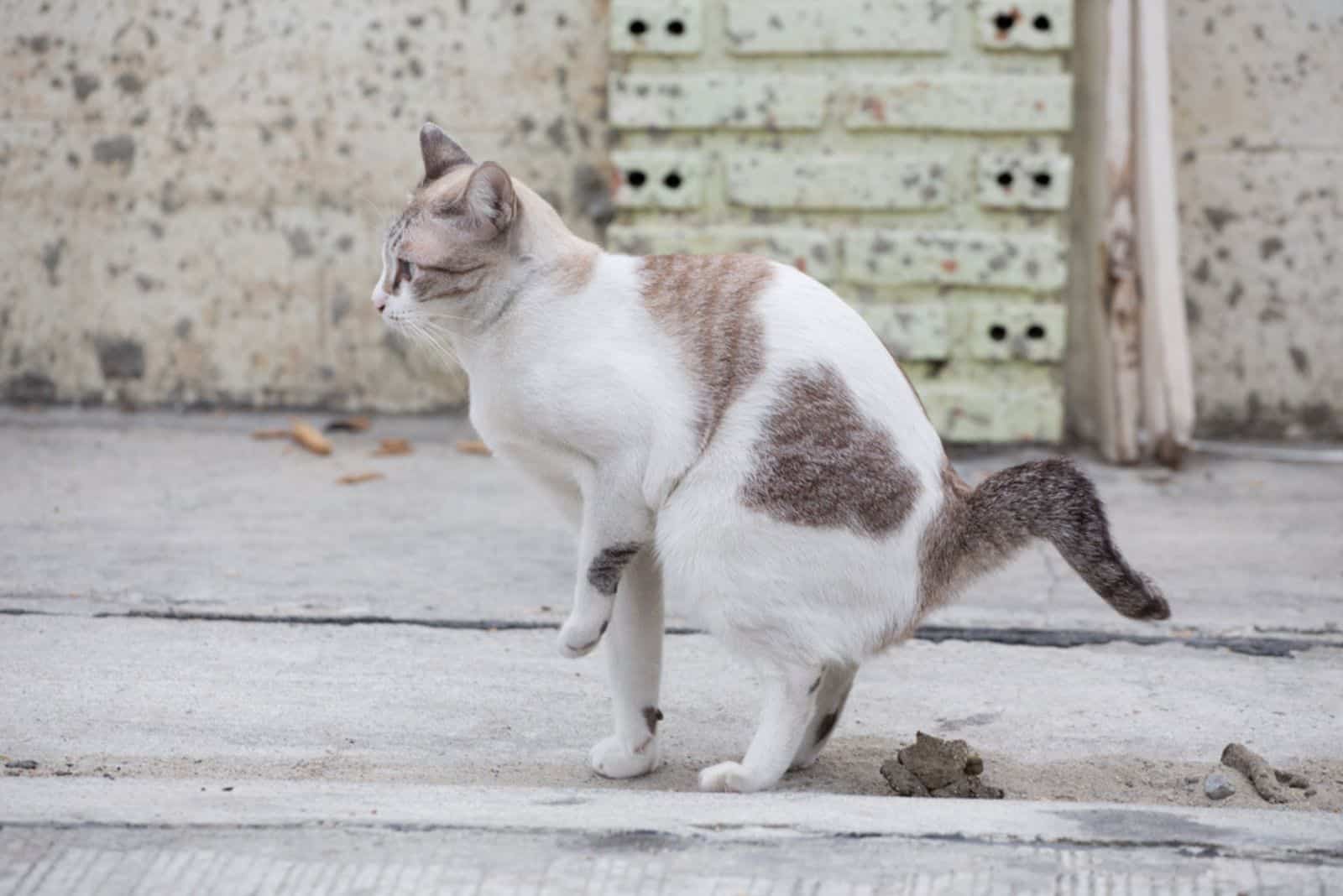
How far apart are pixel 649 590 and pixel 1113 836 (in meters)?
0.92

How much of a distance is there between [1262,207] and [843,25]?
158cm

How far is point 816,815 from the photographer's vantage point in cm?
221

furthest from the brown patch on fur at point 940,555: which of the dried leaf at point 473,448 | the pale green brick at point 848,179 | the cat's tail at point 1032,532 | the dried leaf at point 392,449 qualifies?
the dried leaf at point 392,449

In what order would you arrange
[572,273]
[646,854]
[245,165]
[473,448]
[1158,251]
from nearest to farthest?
[646,854] < [572,273] < [1158,251] < [473,448] < [245,165]

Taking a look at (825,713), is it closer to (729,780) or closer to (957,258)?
(729,780)

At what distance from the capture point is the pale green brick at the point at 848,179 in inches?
207

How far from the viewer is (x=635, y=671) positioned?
2.75m

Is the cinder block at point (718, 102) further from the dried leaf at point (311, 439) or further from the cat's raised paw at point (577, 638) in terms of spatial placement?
the cat's raised paw at point (577, 638)

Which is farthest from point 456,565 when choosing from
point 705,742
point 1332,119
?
point 1332,119

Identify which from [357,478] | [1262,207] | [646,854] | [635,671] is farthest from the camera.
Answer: [1262,207]

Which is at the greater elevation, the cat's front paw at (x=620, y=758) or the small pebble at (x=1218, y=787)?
the cat's front paw at (x=620, y=758)

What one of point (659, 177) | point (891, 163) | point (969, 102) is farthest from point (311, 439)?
point (969, 102)

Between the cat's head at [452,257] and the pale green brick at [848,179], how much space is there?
2.74m

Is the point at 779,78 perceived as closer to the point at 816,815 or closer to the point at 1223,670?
the point at 1223,670
